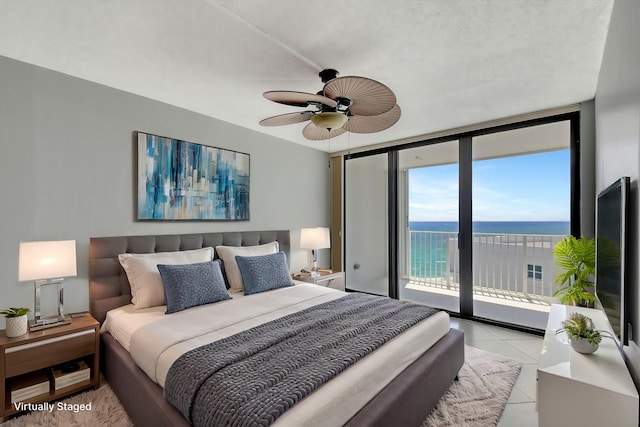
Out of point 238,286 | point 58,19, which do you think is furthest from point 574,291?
point 58,19

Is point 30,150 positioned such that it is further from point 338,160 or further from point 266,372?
point 338,160

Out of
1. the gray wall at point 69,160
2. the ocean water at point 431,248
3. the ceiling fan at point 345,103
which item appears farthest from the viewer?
the ocean water at point 431,248

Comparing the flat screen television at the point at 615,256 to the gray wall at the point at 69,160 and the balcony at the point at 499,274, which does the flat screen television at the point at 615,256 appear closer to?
the balcony at the point at 499,274

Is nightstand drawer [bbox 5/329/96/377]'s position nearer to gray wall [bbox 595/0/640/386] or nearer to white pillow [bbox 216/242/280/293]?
white pillow [bbox 216/242/280/293]

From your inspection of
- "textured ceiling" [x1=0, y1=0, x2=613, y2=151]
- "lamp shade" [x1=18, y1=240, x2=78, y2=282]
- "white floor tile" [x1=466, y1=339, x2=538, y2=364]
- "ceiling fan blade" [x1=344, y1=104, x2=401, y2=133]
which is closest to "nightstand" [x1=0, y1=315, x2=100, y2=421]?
→ "lamp shade" [x1=18, y1=240, x2=78, y2=282]

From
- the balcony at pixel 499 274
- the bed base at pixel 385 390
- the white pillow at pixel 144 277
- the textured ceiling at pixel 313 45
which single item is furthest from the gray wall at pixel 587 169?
the white pillow at pixel 144 277

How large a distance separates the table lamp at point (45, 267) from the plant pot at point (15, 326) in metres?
0.10

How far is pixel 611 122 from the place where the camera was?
197 cm

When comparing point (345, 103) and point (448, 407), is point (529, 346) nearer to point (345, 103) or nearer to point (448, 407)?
point (448, 407)

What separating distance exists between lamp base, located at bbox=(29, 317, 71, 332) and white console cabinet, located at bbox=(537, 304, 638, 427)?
320cm

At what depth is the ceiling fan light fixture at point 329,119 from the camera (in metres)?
2.15

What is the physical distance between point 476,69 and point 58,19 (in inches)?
114

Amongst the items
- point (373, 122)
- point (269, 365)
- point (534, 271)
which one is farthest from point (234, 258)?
point (534, 271)

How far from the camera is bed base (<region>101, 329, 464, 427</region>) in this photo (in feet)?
4.98
